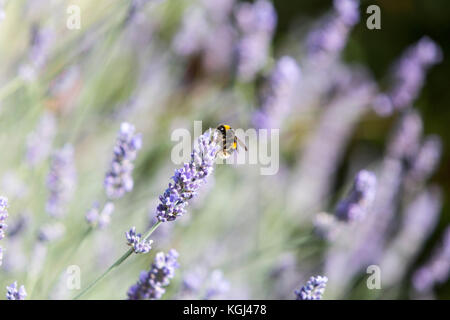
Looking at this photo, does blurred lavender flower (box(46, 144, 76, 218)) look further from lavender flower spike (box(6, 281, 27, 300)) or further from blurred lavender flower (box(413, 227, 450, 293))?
blurred lavender flower (box(413, 227, 450, 293))

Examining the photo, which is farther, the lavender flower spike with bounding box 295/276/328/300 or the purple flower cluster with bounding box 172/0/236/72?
the purple flower cluster with bounding box 172/0/236/72

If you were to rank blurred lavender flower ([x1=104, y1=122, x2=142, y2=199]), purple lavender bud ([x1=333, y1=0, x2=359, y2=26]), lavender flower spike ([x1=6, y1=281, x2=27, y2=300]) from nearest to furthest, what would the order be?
1. lavender flower spike ([x1=6, y1=281, x2=27, y2=300])
2. blurred lavender flower ([x1=104, y1=122, x2=142, y2=199])
3. purple lavender bud ([x1=333, y1=0, x2=359, y2=26])

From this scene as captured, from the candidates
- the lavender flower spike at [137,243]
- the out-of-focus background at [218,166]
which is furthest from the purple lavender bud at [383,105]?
the lavender flower spike at [137,243]

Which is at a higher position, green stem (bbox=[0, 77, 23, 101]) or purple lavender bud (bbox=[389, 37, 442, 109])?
purple lavender bud (bbox=[389, 37, 442, 109])

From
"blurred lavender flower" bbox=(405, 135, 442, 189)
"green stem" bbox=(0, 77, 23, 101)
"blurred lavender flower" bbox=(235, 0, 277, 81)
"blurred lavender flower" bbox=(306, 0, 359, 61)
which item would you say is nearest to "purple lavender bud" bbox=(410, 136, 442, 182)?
"blurred lavender flower" bbox=(405, 135, 442, 189)

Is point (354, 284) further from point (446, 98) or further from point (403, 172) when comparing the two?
point (446, 98)
